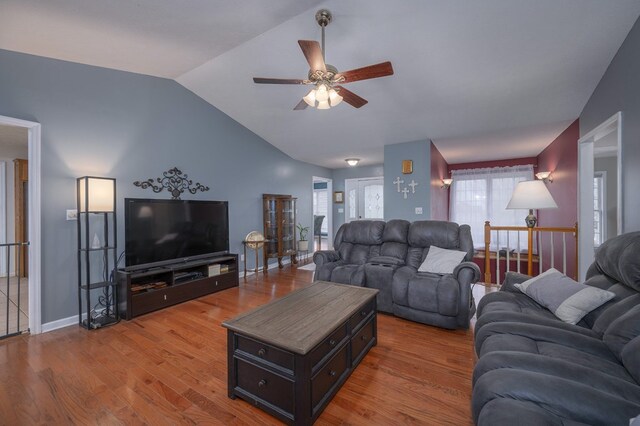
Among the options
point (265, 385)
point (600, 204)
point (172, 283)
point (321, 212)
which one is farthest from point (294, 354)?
point (321, 212)

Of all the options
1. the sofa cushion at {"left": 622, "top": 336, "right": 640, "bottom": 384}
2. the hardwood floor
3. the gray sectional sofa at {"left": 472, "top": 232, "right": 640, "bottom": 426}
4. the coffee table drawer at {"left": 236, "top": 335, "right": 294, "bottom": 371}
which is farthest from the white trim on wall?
the sofa cushion at {"left": 622, "top": 336, "right": 640, "bottom": 384}

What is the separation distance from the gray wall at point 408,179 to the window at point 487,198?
223 cm

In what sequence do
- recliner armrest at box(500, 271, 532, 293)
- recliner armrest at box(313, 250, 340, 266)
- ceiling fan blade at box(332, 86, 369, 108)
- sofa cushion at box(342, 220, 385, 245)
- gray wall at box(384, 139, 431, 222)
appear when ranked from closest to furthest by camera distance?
recliner armrest at box(500, 271, 532, 293)
ceiling fan blade at box(332, 86, 369, 108)
recliner armrest at box(313, 250, 340, 266)
sofa cushion at box(342, 220, 385, 245)
gray wall at box(384, 139, 431, 222)

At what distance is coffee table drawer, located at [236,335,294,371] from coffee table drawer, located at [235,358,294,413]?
0.07m

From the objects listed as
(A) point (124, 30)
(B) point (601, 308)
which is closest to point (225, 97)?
(A) point (124, 30)

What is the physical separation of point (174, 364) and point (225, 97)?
3.56 metres

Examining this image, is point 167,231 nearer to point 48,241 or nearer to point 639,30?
point 48,241

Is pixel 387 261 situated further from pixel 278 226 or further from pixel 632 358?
pixel 278 226

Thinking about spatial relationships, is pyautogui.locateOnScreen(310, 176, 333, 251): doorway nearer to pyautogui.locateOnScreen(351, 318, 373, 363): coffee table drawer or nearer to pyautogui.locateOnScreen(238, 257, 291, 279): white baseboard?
pyautogui.locateOnScreen(238, 257, 291, 279): white baseboard

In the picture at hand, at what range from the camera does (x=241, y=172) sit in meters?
4.93

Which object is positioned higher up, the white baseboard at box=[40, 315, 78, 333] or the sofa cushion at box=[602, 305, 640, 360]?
the sofa cushion at box=[602, 305, 640, 360]

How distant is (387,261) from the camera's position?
3.32 metres

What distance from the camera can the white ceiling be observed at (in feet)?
7.56

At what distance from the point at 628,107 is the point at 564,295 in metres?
2.00
